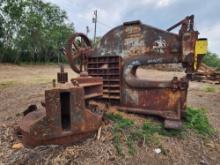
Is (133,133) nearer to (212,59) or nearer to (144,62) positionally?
(144,62)

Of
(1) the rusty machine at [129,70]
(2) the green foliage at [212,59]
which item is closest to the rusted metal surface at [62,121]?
(1) the rusty machine at [129,70]

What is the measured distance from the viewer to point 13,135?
2.70 meters

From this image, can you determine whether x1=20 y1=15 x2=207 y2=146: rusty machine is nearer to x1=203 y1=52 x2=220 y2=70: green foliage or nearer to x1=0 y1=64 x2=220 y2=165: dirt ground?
x1=0 y1=64 x2=220 y2=165: dirt ground

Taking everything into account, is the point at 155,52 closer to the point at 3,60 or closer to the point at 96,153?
the point at 96,153

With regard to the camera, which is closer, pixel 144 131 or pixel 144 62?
pixel 144 131

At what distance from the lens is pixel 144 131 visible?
9.16 feet

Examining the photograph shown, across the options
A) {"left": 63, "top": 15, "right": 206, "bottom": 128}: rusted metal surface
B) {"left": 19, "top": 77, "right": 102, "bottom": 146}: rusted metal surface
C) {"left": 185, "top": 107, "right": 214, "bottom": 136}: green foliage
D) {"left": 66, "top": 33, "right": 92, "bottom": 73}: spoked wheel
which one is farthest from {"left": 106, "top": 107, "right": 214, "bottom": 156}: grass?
{"left": 66, "top": 33, "right": 92, "bottom": 73}: spoked wheel

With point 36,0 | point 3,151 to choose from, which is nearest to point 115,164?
point 3,151

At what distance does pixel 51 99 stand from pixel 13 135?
81 cm

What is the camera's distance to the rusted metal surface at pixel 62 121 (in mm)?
2242

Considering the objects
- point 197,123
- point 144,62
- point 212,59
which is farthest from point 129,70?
point 212,59

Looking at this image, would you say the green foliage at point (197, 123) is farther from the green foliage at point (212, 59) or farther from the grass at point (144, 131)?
the green foliage at point (212, 59)

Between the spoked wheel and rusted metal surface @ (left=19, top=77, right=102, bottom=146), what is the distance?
1220 millimetres

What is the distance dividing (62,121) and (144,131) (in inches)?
36.2
